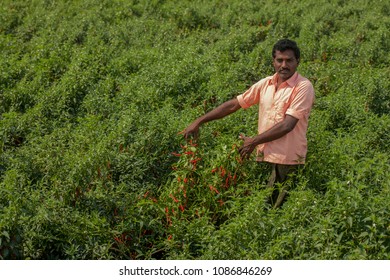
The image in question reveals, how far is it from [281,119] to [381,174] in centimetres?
101

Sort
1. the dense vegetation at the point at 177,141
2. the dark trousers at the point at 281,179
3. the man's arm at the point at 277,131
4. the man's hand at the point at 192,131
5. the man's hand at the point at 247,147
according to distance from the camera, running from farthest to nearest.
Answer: the man's hand at the point at 192,131 < the dark trousers at the point at 281,179 < the man's hand at the point at 247,147 < the man's arm at the point at 277,131 < the dense vegetation at the point at 177,141

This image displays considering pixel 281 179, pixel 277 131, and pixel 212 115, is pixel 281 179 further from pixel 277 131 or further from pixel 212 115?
pixel 212 115

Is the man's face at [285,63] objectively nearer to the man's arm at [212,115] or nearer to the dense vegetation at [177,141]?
the man's arm at [212,115]

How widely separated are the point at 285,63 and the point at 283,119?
48cm

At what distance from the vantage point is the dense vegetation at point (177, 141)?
16.1ft

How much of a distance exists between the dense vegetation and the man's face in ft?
2.88

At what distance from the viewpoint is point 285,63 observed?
17.4ft

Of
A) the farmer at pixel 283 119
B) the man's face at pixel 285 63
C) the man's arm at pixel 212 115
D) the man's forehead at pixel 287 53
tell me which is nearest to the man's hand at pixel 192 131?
the man's arm at pixel 212 115

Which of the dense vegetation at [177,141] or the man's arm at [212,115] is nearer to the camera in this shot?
the dense vegetation at [177,141]

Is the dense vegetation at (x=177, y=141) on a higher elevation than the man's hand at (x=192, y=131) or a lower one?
lower

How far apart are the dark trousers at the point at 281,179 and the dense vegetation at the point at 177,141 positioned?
0.11 metres

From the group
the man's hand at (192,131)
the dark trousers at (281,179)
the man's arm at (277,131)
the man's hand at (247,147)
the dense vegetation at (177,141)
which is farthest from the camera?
the man's hand at (192,131)

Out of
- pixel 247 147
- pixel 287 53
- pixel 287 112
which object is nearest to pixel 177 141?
pixel 247 147

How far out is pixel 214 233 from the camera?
16.6ft
